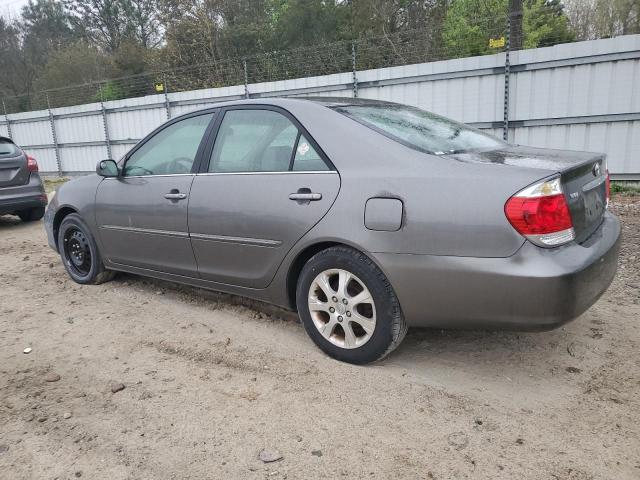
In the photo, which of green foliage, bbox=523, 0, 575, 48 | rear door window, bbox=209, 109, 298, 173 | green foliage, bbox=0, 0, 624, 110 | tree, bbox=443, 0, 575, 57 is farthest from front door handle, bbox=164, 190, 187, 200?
green foliage, bbox=523, 0, 575, 48

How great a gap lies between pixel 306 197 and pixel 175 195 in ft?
3.98

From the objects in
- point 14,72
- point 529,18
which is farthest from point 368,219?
point 14,72

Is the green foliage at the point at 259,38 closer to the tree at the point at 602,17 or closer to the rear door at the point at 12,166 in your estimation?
the tree at the point at 602,17

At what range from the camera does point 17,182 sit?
7859mm

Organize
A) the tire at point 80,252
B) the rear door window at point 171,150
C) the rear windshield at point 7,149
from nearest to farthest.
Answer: the rear door window at point 171,150 → the tire at point 80,252 → the rear windshield at point 7,149

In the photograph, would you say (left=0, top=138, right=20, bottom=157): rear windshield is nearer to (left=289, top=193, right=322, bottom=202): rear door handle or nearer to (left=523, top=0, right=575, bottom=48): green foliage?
(left=289, top=193, right=322, bottom=202): rear door handle

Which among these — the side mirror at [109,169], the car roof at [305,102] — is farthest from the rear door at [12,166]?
the car roof at [305,102]

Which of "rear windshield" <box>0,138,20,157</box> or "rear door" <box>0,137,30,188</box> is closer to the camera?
"rear door" <box>0,137,30,188</box>

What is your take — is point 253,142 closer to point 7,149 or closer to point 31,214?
point 7,149

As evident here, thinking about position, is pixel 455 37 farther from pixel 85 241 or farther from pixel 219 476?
pixel 219 476

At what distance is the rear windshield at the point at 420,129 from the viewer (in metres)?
2.96

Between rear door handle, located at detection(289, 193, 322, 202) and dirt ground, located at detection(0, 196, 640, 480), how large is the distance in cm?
97

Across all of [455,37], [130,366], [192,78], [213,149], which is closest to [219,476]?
[130,366]

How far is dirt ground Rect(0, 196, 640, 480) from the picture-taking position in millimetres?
2230
